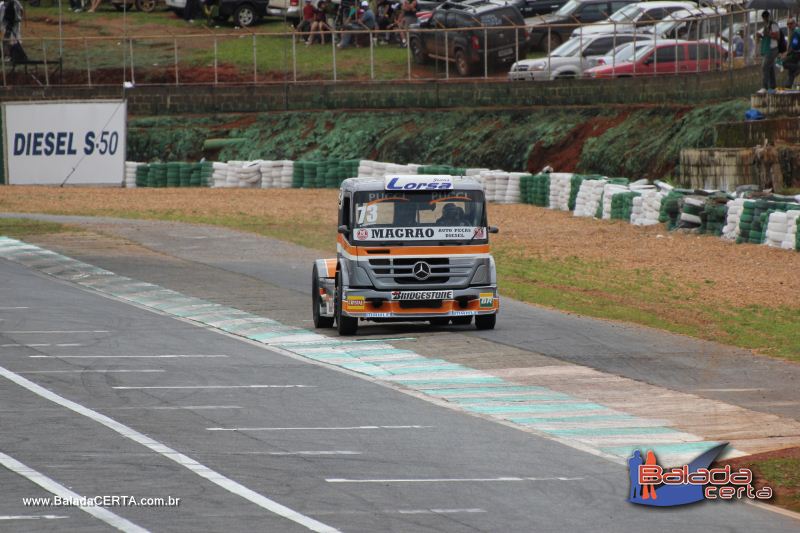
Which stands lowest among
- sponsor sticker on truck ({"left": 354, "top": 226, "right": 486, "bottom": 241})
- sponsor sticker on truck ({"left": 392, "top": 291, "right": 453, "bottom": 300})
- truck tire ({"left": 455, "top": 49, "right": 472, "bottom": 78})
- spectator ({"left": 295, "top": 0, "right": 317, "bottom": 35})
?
sponsor sticker on truck ({"left": 392, "top": 291, "right": 453, "bottom": 300})

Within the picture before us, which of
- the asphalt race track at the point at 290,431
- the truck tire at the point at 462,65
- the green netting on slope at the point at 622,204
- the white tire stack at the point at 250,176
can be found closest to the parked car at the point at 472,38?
the truck tire at the point at 462,65

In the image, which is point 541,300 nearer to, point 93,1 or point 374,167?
point 374,167

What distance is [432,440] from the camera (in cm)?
1236

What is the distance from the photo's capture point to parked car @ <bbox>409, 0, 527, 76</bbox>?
4781cm

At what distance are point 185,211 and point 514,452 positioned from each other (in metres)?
29.9

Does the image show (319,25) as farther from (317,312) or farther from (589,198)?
(317,312)

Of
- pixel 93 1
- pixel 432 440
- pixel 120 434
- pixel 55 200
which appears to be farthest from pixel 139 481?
pixel 93 1

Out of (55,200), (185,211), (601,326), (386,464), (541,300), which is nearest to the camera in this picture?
(386,464)

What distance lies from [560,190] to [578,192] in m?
1.43

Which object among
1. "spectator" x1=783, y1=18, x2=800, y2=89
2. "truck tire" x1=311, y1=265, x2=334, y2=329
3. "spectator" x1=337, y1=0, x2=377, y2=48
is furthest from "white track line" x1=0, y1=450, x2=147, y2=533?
"spectator" x1=337, y1=0, x2=377, y2=48

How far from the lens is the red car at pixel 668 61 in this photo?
42031 millimetres

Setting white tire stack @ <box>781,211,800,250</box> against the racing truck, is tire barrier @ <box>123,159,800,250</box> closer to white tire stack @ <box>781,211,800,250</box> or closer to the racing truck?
white tire stack @ <box>781,211,800,250</box>

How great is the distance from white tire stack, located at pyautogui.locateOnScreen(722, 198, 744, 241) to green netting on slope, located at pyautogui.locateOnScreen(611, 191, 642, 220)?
4.87m

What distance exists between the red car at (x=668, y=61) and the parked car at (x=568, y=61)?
60cm
